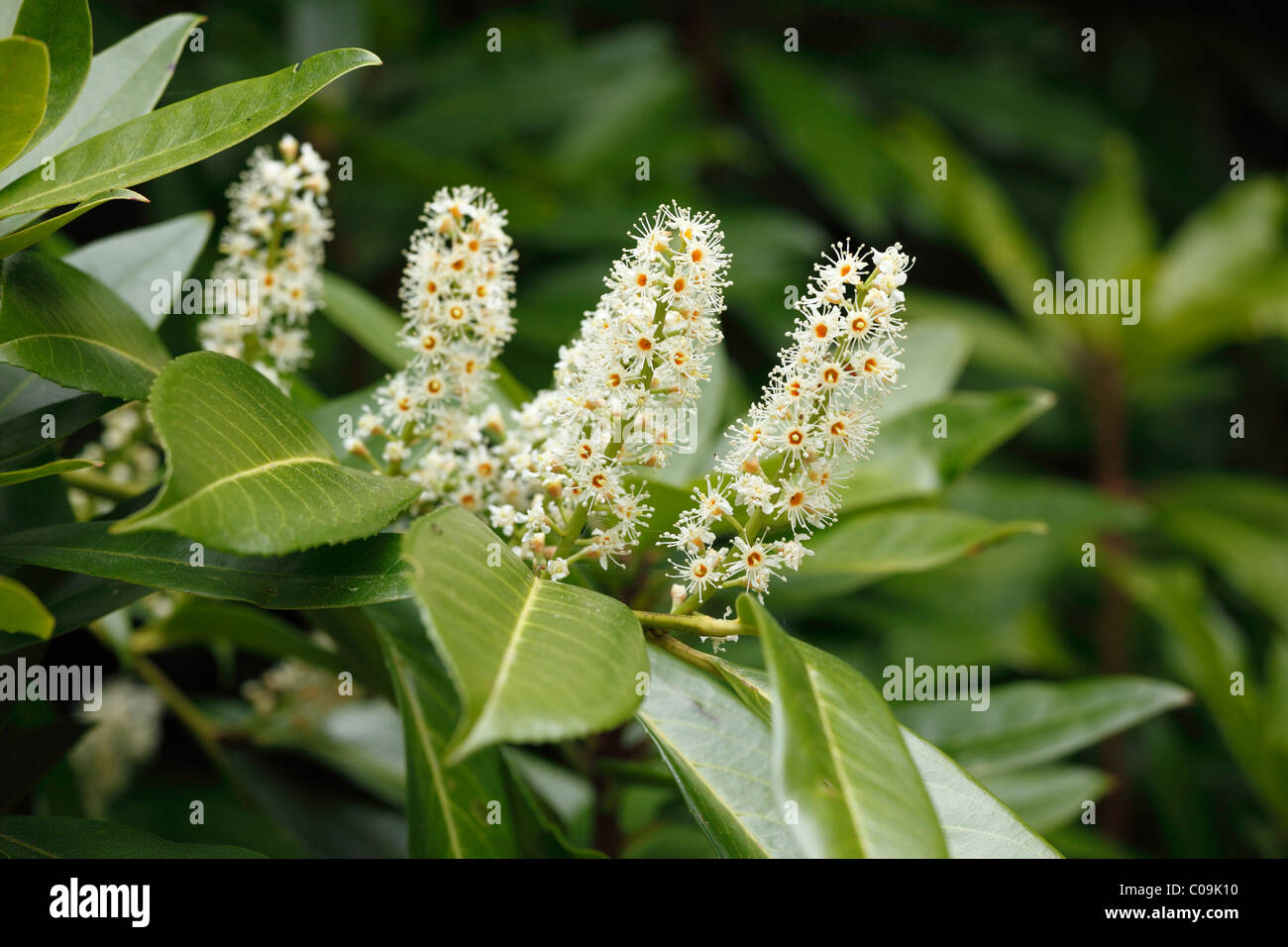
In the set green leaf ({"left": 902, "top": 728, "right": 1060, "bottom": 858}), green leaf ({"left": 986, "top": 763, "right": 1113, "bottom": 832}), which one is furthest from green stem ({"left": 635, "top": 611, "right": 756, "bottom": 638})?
green leaf ({"left": 986, "top": 763, "right": 1113, "bottom": 832})

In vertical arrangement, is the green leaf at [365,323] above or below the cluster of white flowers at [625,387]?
above

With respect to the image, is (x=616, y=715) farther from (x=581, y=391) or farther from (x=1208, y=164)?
(x=1208, y=164)

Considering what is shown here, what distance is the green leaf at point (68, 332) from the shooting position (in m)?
0.72

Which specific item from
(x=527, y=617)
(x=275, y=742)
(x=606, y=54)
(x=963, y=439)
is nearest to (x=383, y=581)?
(x=527, y=617)

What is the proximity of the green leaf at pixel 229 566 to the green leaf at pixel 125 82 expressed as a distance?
380mm

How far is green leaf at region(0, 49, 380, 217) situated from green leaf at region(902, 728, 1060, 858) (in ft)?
2.18

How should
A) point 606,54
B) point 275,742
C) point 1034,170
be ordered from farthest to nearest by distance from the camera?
point 1034,170 → point 606,54 → point 275,742

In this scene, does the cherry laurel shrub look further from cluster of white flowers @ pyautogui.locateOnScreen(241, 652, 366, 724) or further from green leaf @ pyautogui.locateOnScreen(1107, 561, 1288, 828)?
green leaf @ pyautogui.locateOnScreen(1107, 561, 1288, 828)

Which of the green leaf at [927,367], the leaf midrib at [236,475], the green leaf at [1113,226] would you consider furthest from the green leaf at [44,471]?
the green leaf at [1113,226]

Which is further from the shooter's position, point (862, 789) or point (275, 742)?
point (275, 742)

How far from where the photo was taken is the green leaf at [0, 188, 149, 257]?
27.2 inches

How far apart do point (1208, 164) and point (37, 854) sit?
3.69m

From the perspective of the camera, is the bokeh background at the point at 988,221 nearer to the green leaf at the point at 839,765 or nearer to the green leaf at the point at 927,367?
the green leaf at the point at 927,367
